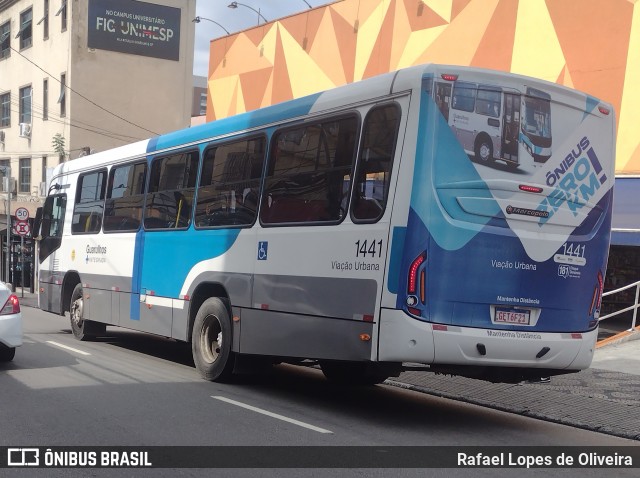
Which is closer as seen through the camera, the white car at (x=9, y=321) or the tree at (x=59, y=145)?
the white car at (x=9, y=321)

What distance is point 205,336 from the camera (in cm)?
1010

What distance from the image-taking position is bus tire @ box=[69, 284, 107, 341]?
13820mm

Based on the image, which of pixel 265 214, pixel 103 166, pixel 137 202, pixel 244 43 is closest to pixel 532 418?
pixel 265 214

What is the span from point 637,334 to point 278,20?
13608mm

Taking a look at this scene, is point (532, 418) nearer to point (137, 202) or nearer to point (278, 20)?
point (137, 202)

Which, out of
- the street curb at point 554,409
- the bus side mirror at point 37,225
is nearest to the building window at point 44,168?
the bus side mirror at point 37,225

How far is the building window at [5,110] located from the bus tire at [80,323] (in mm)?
30965

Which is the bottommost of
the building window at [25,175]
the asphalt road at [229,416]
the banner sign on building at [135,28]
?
the asphalt road at [229,416]

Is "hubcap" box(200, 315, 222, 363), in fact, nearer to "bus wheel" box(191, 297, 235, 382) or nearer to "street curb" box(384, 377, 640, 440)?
"bus wheel" box(191, 297, 235, 382)

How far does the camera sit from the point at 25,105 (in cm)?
4028

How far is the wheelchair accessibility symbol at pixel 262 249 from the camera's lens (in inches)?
352

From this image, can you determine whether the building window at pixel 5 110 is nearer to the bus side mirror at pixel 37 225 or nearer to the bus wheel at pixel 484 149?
the bus side mirror at pixel 37 225

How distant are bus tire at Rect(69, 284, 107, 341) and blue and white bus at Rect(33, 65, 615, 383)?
4248mm

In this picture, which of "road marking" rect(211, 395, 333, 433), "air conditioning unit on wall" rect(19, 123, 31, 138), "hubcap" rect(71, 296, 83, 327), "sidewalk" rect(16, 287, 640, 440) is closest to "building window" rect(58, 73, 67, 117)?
"air conditioning unit on wall" rect(19, 123, 31, 138)
